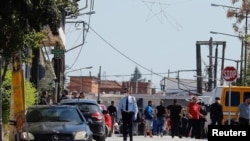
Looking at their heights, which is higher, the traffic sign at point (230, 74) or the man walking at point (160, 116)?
the traffic sign at point (230, 74)

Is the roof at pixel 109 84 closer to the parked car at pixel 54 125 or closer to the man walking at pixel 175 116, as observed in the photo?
the man walking at pixel 175 116

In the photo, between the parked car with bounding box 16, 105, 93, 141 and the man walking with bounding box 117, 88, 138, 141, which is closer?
the parked car with bounding box 16, 105, 93, 141

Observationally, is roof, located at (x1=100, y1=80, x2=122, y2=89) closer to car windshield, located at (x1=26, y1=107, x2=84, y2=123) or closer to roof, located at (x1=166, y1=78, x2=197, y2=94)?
roof, located at (x1=166, y1=78, x2=197, y2=94)

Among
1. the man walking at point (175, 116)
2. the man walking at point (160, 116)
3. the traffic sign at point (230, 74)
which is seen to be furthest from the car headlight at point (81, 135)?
the man walking at point (160, 116)

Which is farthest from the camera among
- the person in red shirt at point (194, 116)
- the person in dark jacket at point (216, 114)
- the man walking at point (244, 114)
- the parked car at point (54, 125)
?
the person in red shirt at point (194, 116)

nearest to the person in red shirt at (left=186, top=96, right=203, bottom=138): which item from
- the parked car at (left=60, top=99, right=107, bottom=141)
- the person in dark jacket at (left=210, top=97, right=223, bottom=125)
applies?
the person in dark jacket at (left=210, top=97, right=223, bottom=125)

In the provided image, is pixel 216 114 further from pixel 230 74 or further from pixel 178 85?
pixel 178 85

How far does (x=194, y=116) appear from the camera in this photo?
31969mm

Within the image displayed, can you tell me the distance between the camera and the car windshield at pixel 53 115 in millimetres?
19953

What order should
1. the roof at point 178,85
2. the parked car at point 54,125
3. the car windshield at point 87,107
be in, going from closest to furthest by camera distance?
the parked car at point 54,125, the car windshield at point 87,107, the roof at point 178,85

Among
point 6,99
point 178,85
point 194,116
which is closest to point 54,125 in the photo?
point 6,99

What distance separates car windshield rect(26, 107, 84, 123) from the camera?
19953mm

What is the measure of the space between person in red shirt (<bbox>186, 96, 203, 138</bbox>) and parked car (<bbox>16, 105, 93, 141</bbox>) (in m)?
11.8

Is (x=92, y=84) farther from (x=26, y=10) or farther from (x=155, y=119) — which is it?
(x=26, y=10)
